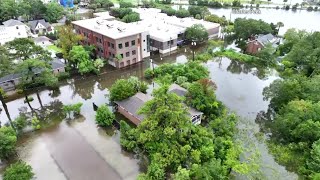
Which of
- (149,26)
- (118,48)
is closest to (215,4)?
(149,26)

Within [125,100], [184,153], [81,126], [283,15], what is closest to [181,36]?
[125,100]

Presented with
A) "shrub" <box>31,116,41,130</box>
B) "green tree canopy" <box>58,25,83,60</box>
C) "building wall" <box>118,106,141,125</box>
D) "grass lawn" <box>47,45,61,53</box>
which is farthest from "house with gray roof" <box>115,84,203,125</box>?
"grass lawn" <box>47,45,61,53</box>

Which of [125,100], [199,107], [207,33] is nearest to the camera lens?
[199,107]

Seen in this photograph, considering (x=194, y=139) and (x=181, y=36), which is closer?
(x=194, y=139)

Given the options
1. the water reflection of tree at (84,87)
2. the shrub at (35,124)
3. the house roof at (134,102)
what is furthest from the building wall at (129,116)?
the shrub at (35,124)

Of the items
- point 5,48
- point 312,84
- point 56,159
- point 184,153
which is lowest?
point 56,159

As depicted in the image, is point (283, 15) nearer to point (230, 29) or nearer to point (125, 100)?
point (230, 29)

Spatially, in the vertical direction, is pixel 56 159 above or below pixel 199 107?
below

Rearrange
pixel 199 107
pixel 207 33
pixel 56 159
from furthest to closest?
pixel 207 33, pixel 199 107, pixel 56 159

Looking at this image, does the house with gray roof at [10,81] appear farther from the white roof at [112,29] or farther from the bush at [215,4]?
the bush at [215,4]
